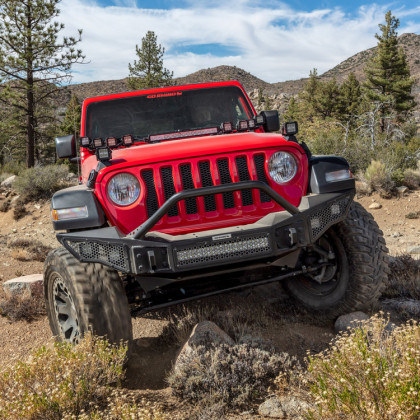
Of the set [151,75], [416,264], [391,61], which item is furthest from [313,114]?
[416,264]

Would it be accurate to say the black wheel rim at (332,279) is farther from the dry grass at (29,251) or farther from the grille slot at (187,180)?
the dry grass at (29,251)

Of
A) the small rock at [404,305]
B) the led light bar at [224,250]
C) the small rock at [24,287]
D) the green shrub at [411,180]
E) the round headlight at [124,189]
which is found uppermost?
the round headlight at [124,189]

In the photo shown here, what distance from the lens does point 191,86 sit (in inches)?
200

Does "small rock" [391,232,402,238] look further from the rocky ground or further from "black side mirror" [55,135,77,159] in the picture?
"black side mirror" [55,135,77,159]

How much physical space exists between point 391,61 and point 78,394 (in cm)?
3787

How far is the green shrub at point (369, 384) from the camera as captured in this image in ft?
6.83

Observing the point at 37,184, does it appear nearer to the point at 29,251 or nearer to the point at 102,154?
the point at 29,251

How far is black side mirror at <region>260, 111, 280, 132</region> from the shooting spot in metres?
4.79

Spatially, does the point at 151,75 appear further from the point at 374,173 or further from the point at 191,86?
the point at 191,86

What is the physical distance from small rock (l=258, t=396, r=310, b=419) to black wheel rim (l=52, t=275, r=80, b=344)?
1566mm

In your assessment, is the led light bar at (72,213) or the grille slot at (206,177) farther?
the grille slot at (206,177)

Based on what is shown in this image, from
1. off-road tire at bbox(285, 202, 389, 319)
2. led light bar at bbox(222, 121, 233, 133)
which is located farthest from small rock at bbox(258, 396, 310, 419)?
led light bar at bbox(222, 121, 233, 133)

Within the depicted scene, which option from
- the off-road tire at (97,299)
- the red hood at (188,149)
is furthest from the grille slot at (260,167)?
the off-road tire at (97,299)

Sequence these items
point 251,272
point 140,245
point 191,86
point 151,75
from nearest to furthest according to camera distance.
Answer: point 140,245 < point 251,272 < point 191,86 < point 151,75
